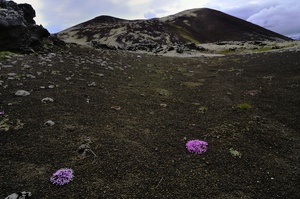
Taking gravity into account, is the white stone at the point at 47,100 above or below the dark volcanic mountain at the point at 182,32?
below

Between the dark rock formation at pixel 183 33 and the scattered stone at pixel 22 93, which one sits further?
the dark rock formation at pixel 183 33

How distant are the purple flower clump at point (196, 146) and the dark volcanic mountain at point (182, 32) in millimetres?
88545

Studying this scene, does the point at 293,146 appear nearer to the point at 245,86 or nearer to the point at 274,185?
the point at 274,185

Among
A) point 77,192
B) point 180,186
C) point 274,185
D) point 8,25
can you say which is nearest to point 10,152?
point 77,192

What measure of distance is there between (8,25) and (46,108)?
13.8 meters

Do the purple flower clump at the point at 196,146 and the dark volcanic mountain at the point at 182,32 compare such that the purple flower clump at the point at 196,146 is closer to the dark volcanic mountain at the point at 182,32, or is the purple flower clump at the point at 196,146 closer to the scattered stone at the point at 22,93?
the scattered stone at the point at 22,93

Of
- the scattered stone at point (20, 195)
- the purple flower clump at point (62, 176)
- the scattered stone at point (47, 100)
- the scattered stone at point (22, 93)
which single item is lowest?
the purple flower clump at point (62, 176)

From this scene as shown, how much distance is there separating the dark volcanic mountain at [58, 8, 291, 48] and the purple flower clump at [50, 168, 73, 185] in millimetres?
90134

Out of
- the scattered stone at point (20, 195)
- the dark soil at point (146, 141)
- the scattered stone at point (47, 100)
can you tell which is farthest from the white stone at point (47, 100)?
the scattered stone at point (20, 195)

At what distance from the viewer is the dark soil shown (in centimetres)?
403

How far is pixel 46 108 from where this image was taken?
7.02m

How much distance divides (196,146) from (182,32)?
115 metres

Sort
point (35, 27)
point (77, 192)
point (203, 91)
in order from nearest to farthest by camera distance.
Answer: point (77, 192) < point (203, 91) < point (35, 27)

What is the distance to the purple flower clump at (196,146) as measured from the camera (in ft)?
17.5
